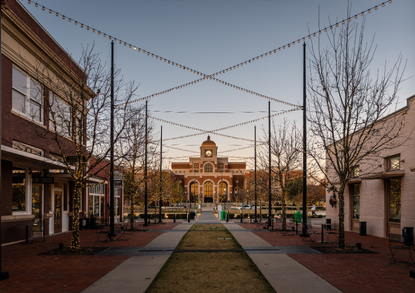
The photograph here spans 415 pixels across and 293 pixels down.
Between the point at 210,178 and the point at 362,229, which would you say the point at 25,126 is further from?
the point at 210,178

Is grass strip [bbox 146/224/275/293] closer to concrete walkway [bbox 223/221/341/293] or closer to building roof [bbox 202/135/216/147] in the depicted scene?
concrete walkway [bbox 223/221/341/293]

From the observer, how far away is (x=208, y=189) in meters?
92.7

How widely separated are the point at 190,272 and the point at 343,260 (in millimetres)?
4714

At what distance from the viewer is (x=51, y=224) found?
18.4 meters

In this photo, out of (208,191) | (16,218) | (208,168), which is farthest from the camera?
(208,168)

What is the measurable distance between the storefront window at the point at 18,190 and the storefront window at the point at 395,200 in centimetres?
1687

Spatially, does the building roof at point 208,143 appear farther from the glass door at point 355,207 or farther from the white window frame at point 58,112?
the white window frame at point 58,112

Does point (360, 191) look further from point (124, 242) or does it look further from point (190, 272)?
point (190, 272)

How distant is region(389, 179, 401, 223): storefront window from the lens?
55.4ft

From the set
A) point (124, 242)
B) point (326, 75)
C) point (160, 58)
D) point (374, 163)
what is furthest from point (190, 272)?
point (374, 163)

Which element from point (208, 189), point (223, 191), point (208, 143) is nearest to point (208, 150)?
point (208, 143)

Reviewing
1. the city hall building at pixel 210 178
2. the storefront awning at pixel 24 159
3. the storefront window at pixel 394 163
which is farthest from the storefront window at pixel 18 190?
the city hall building at pixel 210 178

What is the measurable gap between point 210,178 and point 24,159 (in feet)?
261

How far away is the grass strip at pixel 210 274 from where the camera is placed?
24.2ft
